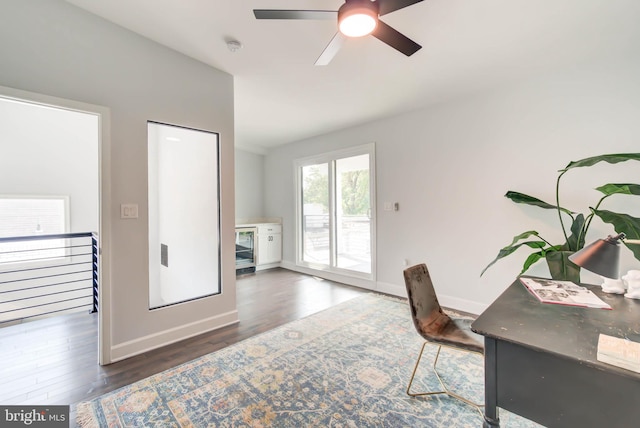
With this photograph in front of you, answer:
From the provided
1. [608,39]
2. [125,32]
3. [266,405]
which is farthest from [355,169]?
[266,405]

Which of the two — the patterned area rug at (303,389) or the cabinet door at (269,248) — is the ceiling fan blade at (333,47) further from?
the cabinet door at (269,248)

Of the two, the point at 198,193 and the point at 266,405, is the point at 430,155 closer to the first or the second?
the point at 198,193

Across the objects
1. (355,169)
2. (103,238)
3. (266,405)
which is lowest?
(266,405)

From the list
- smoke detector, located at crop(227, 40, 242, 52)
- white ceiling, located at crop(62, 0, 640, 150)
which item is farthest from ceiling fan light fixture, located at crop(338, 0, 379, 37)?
smoke detector, located at crop(227, 40, 242, 52)

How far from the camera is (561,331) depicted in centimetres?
105

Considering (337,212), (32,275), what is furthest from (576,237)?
(32,275)

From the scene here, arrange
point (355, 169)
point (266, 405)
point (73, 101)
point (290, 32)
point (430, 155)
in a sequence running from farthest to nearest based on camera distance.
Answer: point (355, 169) → point (430, 155) → point (290, 32) → point (73, 101) → point (266, 405)

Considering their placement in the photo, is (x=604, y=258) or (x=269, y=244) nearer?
(x=604, y=258)

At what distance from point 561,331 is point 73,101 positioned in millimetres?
3223

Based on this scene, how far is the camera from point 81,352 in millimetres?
2346

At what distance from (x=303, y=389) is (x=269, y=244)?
3913 mm

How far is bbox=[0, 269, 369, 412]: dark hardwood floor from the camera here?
1.86m

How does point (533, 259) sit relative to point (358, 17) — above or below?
below

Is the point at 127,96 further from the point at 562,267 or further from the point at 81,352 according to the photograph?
the point at 562,267
